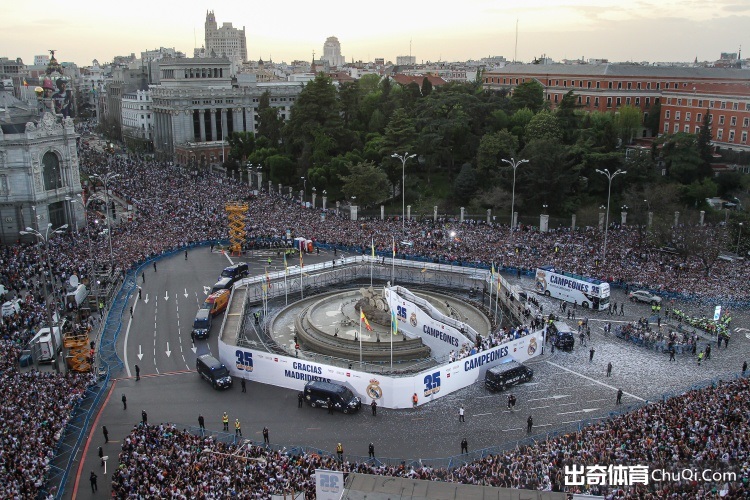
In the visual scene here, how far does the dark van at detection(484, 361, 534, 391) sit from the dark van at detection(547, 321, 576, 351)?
4.29 m

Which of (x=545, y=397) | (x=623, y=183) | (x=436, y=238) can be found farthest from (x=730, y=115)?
(x=545, y=397)

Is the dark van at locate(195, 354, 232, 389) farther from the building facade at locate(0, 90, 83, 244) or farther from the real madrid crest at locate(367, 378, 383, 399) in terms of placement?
the building facade at locate(0, 90, 83, 244)

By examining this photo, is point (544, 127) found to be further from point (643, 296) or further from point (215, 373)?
point (215, 373)

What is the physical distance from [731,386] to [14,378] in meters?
29.3

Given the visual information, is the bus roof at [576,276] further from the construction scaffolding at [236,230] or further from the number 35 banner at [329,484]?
the number 35 banner at [329,484]

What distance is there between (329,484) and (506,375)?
43.6ft

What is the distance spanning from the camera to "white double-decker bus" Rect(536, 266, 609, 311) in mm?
39781

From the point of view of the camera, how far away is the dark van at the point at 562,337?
112 ft

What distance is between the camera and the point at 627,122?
7338 centimetres

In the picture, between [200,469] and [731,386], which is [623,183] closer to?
[731,386]

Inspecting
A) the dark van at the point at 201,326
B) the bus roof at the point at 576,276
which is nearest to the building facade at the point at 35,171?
the dark van at the point at 201,326

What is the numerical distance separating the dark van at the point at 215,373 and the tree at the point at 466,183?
37515mm

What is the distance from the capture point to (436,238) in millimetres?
54344

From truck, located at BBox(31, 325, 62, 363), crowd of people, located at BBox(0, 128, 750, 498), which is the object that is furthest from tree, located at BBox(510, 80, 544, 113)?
truck, located at BBox(31, 325, 62, 363)
